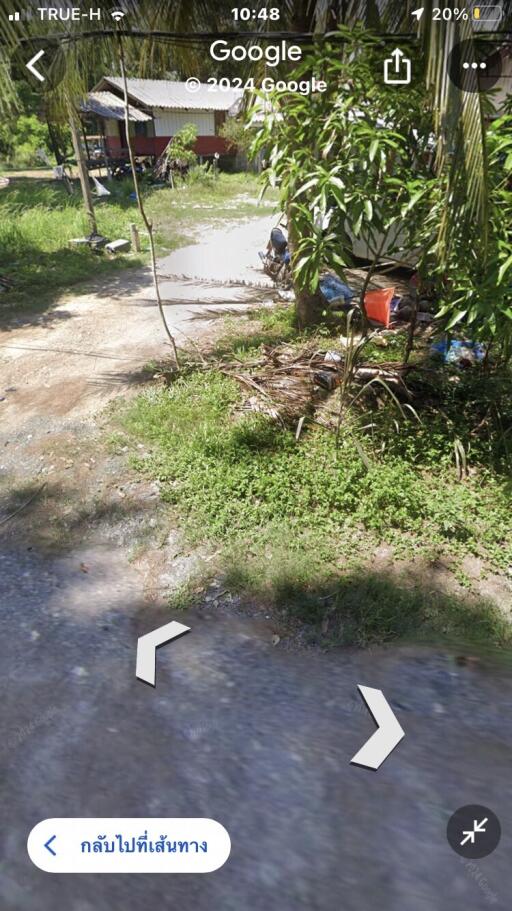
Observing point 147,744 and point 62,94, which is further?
point 62,94

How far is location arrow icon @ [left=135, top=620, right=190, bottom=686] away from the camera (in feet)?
11.0

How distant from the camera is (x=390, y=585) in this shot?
393cm

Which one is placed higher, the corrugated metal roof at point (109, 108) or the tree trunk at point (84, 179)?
the corrugated metal roof at point (109, 108)

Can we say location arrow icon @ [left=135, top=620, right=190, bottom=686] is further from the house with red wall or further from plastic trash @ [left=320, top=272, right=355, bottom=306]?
the house with red wall

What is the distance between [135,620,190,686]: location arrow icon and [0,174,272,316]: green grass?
7581mm

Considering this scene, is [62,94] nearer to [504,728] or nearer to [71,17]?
[71,17]

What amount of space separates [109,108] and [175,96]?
4.10 meters

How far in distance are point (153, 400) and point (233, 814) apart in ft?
14.5

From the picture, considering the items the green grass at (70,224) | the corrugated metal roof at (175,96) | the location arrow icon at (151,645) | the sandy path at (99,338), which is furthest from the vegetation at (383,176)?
the corrugated metal roof at (175,96)


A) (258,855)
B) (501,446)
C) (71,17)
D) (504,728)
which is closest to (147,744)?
(258,855)

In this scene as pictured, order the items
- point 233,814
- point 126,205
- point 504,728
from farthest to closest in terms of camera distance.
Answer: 1. point 126,205
2. point 504,728
3. point 233,814

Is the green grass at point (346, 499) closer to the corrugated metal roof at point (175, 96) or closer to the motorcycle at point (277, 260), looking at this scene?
the motorcycle at point (277, 260)

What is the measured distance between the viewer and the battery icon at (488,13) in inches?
141

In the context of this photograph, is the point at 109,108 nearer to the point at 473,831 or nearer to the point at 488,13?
the point at 488,13
